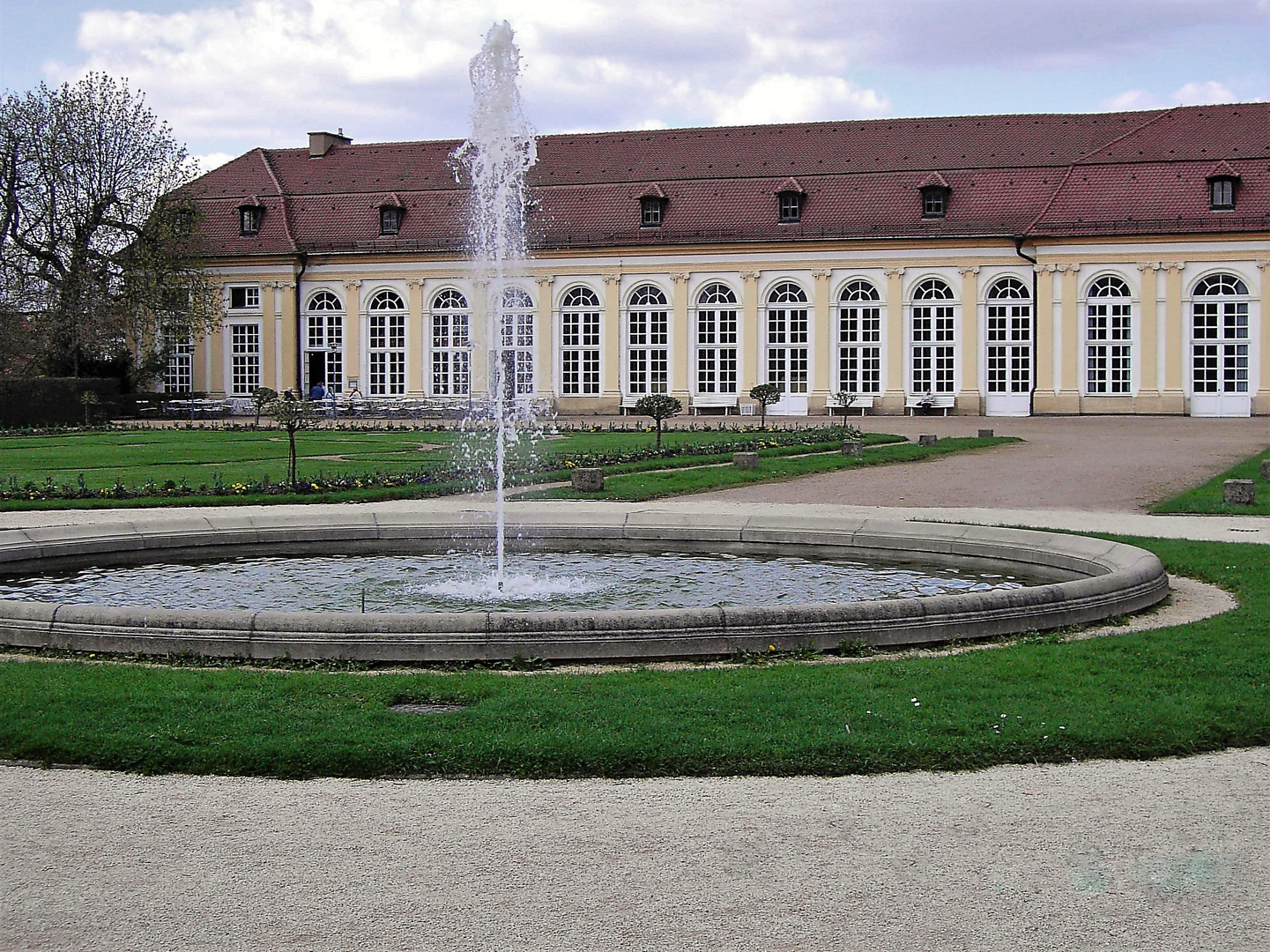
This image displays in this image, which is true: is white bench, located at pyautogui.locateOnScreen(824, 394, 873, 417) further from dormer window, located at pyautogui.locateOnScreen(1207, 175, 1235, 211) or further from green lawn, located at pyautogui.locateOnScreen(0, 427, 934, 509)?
green lawn, located at pyautogui.locateOnScreen(0, 427, 934, 509)

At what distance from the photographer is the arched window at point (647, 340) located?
183ft

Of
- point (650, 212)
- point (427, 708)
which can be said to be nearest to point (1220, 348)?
point (650, 212)

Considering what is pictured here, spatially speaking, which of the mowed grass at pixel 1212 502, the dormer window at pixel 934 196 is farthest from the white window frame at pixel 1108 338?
the mowed grass at pixel 1212 502

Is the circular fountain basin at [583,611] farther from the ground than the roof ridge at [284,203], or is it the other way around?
the roof ridge at [284,203]

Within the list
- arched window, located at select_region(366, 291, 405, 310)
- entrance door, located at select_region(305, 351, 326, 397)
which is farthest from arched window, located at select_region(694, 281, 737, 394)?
entrance door, located at select_region(305, 351, 326, 397)

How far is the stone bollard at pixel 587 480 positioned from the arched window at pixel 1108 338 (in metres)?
33.5

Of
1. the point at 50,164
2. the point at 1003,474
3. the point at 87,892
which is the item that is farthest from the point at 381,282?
the point at 87,892

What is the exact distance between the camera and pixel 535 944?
490 cm

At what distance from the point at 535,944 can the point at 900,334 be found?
4971cm

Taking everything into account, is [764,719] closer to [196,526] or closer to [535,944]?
[535,944]

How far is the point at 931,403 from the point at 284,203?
26641 mm

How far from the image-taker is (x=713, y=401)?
2178 inches

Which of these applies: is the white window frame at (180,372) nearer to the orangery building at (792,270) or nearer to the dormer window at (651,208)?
the orangery building at (792,270)

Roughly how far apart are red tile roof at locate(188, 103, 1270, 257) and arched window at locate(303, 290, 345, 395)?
2.27m
